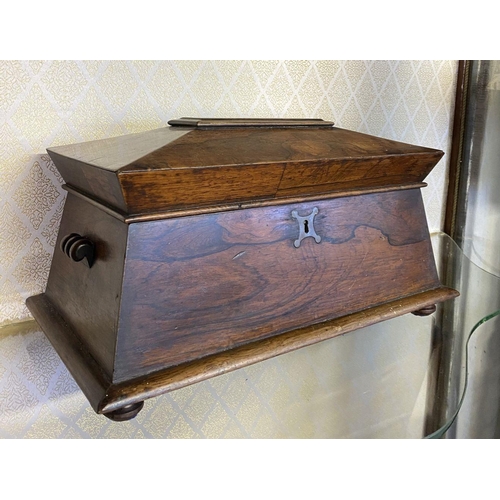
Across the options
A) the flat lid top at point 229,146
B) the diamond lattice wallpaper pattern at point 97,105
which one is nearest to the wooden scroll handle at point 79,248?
the flat lid top at point 229,146

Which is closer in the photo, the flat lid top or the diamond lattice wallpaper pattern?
the flat lid top

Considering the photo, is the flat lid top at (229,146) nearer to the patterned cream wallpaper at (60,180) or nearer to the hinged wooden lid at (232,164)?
the hinged wooden lid at (232,164)

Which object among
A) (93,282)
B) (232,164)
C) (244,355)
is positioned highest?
(232,164)

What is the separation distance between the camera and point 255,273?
677 millimetres

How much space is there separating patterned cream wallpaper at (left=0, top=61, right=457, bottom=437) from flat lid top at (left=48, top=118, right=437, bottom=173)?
10 centimetres

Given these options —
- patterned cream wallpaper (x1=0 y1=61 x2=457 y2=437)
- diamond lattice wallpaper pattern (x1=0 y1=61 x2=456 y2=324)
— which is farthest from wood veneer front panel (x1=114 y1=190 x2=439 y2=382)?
diamond lattice wallpaper pattern (x1=0 y1=61 x2=456 y2=324)

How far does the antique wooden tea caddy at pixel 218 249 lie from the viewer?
1.90ft

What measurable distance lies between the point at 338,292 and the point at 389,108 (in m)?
0.65

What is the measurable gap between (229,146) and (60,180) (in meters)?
0.35

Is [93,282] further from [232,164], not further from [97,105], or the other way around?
[97,105]

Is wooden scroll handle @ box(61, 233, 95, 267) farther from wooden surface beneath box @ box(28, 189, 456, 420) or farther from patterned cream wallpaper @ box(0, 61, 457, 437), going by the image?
patterned cream wallpaper @ box(0, 61, 457, 437)

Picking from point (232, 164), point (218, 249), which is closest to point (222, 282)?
point (218, 249)

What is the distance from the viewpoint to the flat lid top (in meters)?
0.59

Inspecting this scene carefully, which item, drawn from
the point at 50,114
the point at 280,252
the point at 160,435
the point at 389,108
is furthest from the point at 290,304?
the point at 389,108
